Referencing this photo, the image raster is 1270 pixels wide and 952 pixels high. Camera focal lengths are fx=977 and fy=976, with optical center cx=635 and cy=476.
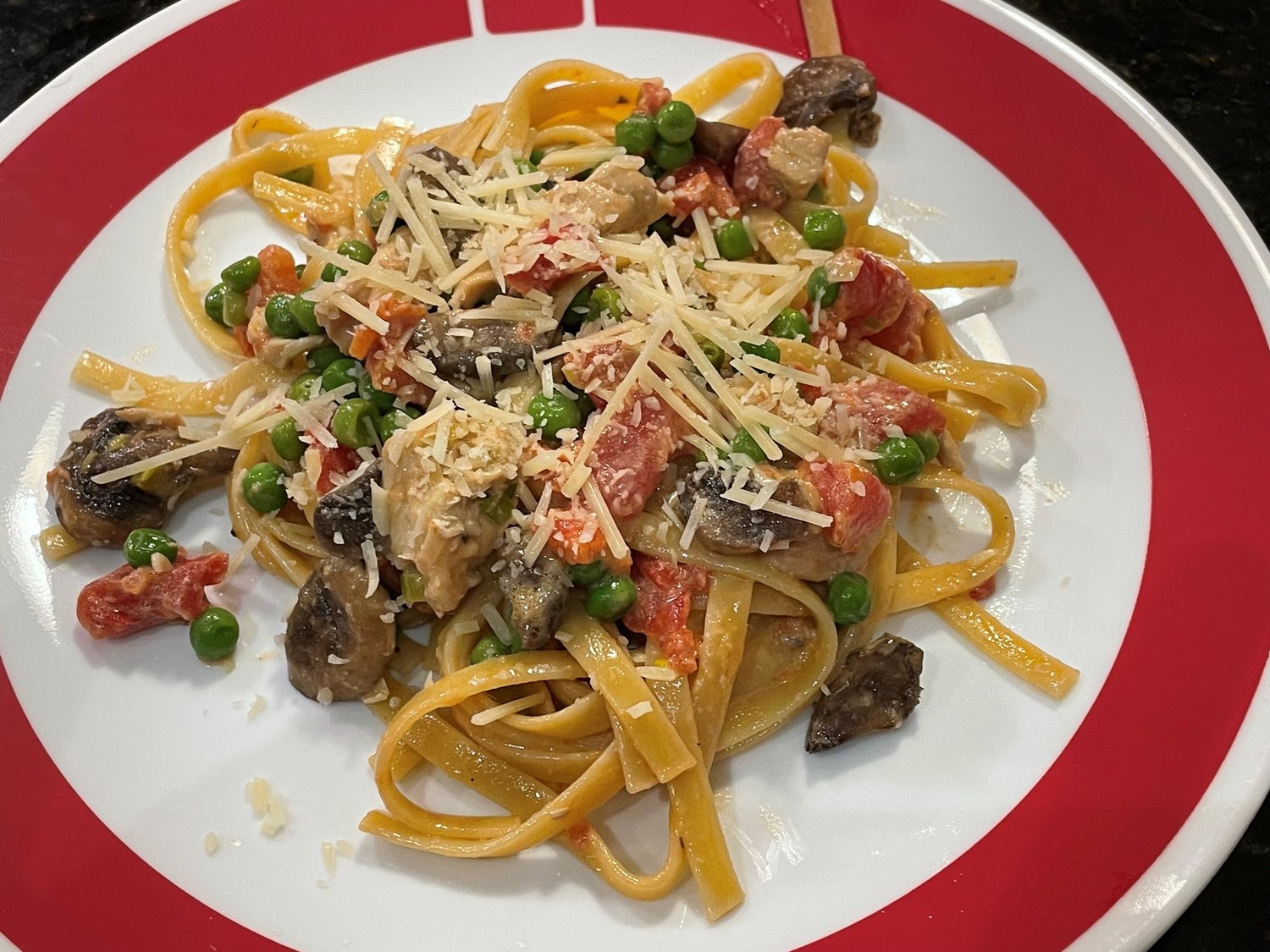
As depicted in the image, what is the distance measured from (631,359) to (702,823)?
1.83m

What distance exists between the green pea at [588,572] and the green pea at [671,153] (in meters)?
2.26

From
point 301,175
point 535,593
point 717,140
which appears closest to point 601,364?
point 535,593

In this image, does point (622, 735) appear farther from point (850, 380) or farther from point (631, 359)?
point (850, 380)

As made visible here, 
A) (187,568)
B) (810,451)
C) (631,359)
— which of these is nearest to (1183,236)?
(810,451)

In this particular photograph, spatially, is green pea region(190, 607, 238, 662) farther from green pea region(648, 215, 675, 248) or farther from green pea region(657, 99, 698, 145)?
green pea region(657, 99, 698, 145)

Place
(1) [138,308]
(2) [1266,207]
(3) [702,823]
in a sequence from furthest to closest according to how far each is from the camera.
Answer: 1. (2) [1266,207]
2. (1) [138,308]
3. (3) [702,823]

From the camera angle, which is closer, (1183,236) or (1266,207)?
(1183,236)

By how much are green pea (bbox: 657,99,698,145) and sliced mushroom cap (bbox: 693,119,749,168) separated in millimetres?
109

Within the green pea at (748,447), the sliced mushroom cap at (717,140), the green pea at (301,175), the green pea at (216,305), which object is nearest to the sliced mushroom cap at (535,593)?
the green pea at (748,447)

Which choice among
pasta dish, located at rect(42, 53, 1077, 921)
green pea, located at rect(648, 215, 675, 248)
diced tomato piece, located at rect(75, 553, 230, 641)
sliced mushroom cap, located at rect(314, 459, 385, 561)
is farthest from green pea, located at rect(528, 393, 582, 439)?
diced tomato piece, located at rect(75, 553, 230, 641)

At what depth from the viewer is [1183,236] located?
4555 mm

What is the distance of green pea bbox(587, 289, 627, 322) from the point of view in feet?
13.8

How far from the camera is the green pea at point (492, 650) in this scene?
401 cm

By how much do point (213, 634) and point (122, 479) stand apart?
817 millimetres
